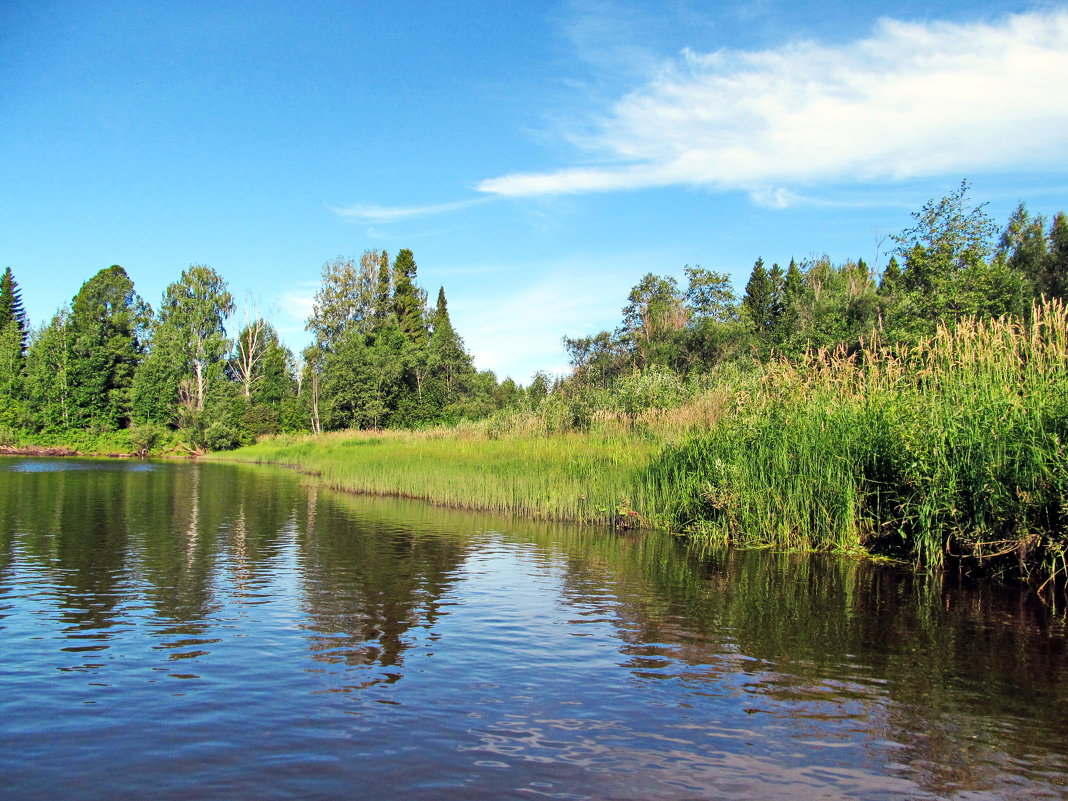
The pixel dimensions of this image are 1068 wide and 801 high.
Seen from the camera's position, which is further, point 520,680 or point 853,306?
point 853,306

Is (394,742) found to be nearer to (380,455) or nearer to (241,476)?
(380,455)

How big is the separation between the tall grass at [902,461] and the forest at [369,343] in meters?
19.4

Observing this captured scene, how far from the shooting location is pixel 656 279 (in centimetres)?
5297

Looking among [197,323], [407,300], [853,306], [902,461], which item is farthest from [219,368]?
[902,461]

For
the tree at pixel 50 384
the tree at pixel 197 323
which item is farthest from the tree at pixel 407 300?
the tree at pixel 50 384

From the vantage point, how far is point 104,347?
64000mm

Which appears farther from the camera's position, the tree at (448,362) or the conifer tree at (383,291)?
the conifer tree at (383,291)

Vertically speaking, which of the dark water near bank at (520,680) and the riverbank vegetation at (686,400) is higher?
the riverbank vegetation at (686,400)

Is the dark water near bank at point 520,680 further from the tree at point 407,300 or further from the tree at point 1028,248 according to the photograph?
the tree at point 407,300

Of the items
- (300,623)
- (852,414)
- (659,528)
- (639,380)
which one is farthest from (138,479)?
(852,414)

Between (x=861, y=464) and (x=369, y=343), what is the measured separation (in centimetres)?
5779

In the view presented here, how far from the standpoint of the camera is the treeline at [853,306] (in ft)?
96.0

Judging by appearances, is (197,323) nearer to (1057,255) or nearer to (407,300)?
(407,300)

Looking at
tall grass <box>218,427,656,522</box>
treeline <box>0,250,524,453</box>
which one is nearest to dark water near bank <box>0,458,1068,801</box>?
tall grass <box>218,427,656,522</box>
